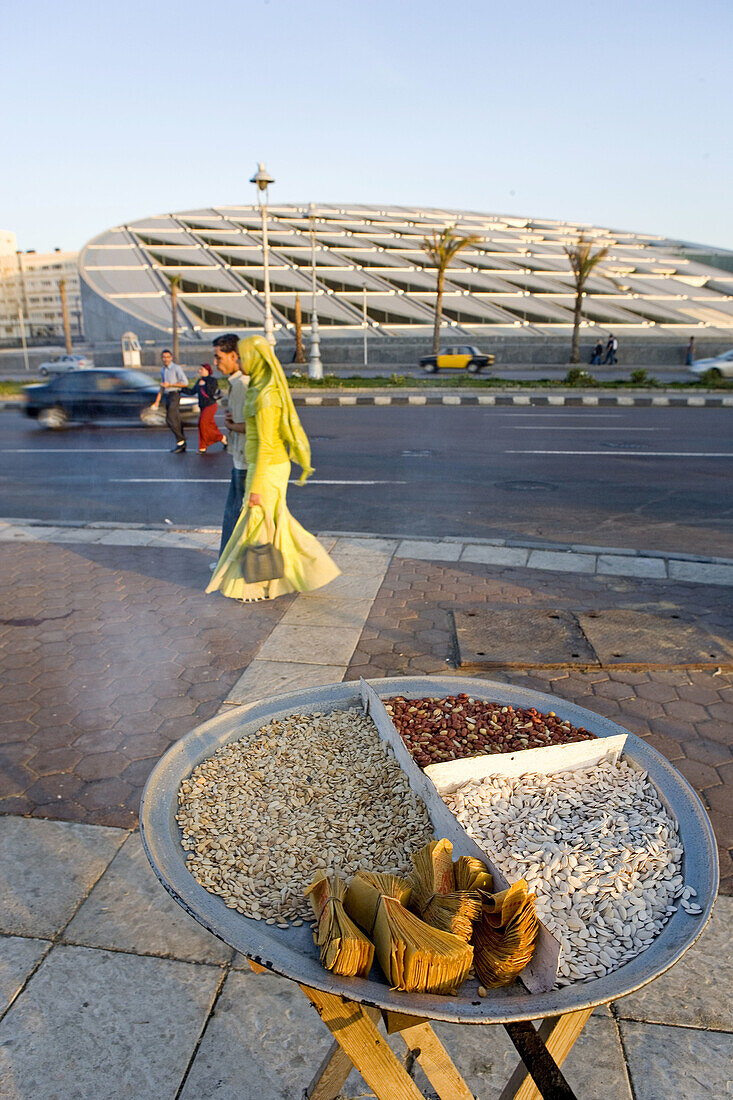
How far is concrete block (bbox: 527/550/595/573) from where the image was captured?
6996mm

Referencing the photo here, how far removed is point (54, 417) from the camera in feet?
58.2

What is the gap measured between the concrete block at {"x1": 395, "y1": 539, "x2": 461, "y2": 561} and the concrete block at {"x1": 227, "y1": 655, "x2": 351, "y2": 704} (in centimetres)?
254

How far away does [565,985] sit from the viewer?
5.22 feet

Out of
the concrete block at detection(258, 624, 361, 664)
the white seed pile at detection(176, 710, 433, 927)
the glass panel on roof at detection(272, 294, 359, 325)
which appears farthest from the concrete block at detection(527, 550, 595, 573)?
the glass panel on roof at detection(272, 294, 359, 325)

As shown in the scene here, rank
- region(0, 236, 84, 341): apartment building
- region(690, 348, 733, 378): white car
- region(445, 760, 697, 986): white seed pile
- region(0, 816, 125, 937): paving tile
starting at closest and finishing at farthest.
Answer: region(445, 760, 697, 986): white seed pile < region(0, 816, 125, 937): paving tile < region(690, 348, 733, 378): white car < region(0, 236, 84, 341): apartment building

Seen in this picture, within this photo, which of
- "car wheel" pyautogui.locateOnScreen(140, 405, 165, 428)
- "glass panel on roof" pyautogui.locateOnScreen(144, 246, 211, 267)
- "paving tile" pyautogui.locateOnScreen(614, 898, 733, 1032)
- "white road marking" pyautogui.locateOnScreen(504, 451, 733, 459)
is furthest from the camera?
"glass panel on roof" pyautogui.locateOnScreen(144, 246, 211, 267)

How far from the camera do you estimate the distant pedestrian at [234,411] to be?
617 centimetres

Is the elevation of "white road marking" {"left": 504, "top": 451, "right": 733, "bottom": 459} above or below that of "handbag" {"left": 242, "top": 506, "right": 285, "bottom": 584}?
below

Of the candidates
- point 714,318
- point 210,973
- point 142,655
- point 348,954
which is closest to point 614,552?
point 142,655

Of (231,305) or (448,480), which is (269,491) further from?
(231,305)

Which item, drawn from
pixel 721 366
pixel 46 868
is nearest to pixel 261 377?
pixel 46 868

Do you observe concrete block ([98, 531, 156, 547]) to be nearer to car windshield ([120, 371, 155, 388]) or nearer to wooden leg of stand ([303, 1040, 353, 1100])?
wooden leg of stand ([303, 1040, 353, 1100])

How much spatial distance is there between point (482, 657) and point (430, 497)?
5448 millimetres

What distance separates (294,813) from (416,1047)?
76cm
